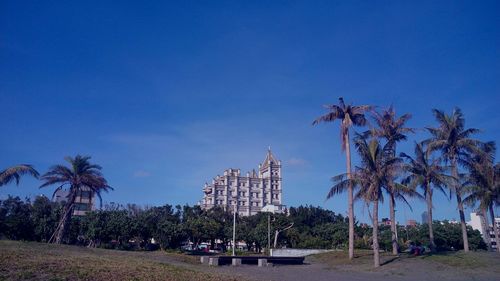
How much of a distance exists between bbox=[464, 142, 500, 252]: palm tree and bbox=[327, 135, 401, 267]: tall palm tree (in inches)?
427

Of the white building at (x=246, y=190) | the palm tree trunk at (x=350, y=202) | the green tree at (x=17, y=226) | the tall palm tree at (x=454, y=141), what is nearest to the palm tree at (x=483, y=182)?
the tall palm tree at (x=454, y=141)

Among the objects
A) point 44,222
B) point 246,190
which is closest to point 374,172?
point 44,222

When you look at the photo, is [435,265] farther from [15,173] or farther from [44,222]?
[44,222]

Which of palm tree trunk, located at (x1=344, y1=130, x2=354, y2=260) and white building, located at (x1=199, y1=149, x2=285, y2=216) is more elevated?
white building, located at (x1=199, y1=149, x2=285, y2=216)

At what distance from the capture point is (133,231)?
48.9m

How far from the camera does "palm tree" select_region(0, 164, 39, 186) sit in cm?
2881

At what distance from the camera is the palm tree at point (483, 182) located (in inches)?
1297

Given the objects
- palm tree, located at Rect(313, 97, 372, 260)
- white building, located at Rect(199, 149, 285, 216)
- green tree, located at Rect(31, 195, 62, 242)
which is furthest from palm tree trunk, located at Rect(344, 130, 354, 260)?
white building, located at Rect(199, 149, 285, 216)

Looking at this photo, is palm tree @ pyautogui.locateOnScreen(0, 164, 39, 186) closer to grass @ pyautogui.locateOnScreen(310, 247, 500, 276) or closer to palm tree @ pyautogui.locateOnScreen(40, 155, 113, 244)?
palm tree @ pyautogui.locateOnScreen(40, 155, 113, 244)

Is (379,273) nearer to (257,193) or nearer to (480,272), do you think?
(480,272)

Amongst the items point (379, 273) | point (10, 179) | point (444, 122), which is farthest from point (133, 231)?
point (444, 122)

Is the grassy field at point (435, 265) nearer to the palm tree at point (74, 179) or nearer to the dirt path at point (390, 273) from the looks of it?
the dirt path at point (390, 273)

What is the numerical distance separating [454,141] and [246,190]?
3539 inches

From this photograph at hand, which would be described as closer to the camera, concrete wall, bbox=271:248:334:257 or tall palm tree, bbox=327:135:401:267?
tall palm tree, bbox=327:135:401:267
